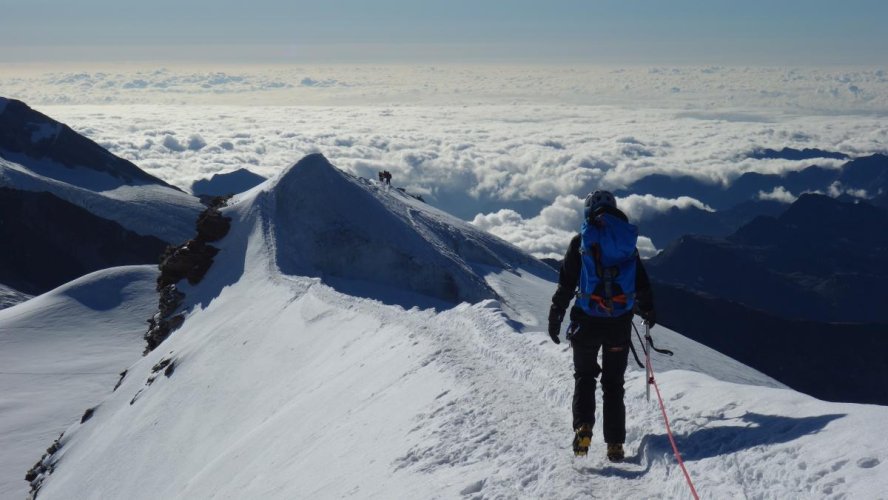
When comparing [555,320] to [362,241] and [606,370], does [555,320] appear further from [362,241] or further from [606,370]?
[362,241]

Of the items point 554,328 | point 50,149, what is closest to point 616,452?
point 554,328

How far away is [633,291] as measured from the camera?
1041cm

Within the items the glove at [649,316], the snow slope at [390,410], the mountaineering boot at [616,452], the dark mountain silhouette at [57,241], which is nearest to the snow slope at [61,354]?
the snow slope at [390,410]

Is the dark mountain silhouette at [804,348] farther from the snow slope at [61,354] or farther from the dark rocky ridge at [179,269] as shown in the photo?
the dark rocky ridge at [179,269]

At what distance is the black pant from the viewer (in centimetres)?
1024

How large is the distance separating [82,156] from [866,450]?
195 meters

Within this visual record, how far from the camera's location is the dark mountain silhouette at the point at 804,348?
174 metres

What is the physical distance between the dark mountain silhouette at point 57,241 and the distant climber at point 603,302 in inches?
5591

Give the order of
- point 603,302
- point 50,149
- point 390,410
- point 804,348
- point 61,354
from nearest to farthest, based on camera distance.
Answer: point 603,302 → point 390,410 → point 61,354 → point 50,149 → point 804,348

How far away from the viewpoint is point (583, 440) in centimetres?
1015

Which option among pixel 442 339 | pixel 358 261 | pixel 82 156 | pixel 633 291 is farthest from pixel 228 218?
pixel 82 156

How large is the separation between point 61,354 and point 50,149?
143254mm

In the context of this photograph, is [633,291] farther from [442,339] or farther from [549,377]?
[442,339]

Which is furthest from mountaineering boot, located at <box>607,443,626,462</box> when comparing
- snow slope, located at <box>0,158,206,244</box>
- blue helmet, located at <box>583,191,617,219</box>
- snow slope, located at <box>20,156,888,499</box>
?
snow slope, located at <box>0,158,206,244</box>
